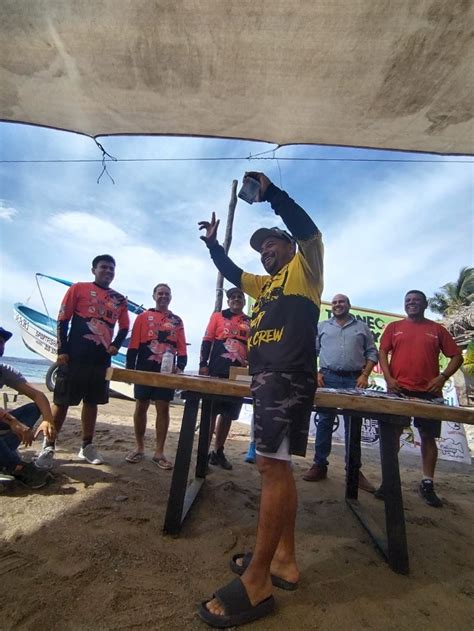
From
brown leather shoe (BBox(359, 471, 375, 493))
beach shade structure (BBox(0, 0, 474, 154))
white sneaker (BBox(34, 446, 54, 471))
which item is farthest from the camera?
brown leather shoe (BBox(359, 471, 375, 493))

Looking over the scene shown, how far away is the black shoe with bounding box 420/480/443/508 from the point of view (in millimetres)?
3043

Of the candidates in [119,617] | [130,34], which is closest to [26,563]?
[119,617]

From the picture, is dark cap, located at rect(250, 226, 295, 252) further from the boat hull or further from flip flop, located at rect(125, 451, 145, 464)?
the boat hull

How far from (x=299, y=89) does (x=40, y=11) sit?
61.3 inches

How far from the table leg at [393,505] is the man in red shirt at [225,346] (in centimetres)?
206

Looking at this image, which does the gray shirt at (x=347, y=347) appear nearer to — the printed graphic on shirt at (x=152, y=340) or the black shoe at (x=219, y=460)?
the black shoe at (x=219, y=460)

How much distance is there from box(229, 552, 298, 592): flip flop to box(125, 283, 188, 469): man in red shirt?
5.43ft

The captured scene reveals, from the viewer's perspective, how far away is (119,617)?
1299 millimetres

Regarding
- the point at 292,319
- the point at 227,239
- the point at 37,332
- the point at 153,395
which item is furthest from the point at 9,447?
the point at 37,332

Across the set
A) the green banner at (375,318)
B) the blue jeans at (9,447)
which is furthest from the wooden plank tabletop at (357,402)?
the green banner at (375,318)

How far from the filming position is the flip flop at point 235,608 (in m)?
1.30

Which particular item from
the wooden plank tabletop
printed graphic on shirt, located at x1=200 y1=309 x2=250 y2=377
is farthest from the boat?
the wooden plank tabletop

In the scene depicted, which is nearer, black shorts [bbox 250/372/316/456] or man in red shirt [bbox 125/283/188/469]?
black shorts [bbox 250/372/316/456]

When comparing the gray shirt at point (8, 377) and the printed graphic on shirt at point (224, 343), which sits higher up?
the printed graphic on shirt at point (224, 343)
